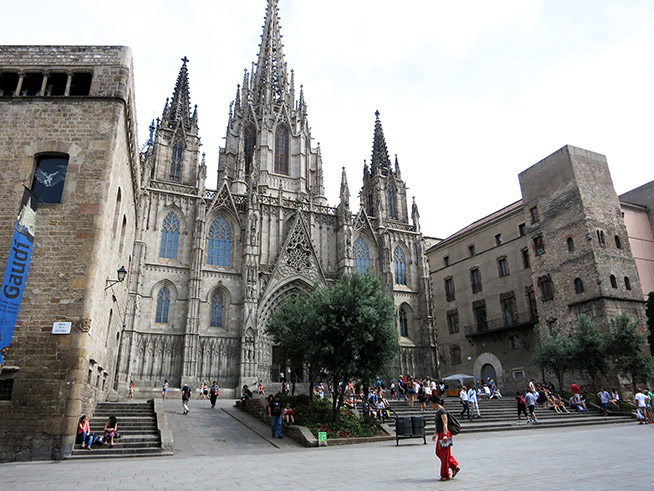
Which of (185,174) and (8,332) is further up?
(185,174)

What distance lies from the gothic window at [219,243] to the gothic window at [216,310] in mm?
2426

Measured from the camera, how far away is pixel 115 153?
1541 centimetres

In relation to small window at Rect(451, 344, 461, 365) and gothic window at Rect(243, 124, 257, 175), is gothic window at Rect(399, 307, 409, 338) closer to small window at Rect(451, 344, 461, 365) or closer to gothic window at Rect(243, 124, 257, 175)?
small window at Rect(451, 344, 461, 365)

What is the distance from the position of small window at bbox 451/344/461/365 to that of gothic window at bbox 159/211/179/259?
77.4 feet

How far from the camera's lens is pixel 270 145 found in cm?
4372

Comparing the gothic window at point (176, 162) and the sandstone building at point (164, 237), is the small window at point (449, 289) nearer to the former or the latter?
the sandstone building at point (164, 237)

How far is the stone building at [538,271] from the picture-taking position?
2884 centimetres

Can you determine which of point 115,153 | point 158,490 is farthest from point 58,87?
point 158,490

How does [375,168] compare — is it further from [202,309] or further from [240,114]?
[202,309]

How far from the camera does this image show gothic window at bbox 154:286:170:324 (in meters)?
31.1

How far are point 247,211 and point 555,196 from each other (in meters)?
22.2

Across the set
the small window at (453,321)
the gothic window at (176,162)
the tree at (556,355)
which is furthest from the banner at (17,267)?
the small window at (453,321)

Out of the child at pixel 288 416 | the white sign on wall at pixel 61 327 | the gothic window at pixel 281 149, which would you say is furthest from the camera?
the gothic window at pixel 281 149

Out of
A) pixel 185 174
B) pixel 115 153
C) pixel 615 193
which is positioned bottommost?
pixel 115 153
